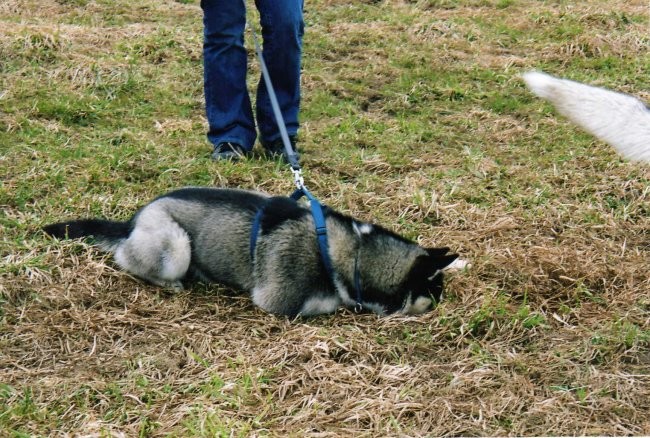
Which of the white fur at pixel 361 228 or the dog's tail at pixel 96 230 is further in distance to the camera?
the dog's tail at pixel 96 230

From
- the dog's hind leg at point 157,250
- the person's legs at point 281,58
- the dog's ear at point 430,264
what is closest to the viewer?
the dog's ear at point 430,264

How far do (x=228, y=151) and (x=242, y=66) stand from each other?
62 cm

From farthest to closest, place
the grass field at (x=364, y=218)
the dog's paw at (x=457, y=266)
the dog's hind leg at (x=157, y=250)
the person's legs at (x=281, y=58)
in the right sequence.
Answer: the person's legs at (x=281, y=58)
the dog's paw at (x=457, y=266)
the dog's hind leg at (x=157, y=250)
the grass field at (x=364, y=218)

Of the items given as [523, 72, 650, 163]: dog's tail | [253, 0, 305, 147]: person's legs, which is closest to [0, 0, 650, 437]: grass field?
[253, 0, 305, 147]: person's legs

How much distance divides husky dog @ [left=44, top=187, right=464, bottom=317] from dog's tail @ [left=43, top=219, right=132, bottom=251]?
65mm

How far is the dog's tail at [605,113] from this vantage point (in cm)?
277

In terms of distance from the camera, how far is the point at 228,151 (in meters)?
4.75

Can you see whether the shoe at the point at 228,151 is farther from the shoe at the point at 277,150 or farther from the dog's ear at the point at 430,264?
the dog's ear at the point at 430,264

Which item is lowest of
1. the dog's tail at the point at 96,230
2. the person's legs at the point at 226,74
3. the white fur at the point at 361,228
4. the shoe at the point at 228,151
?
the dog's tail at the point at 96,230

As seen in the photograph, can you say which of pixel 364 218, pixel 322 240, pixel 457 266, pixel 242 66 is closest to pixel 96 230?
pixel 322 240

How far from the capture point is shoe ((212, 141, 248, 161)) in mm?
4703

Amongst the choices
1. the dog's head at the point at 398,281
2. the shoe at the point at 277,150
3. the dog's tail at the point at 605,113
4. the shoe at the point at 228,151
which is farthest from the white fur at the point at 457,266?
the shoe at the point at 228,151

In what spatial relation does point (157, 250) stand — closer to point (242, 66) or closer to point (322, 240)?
point (322, 240)

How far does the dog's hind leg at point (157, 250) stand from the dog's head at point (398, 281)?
915mm
